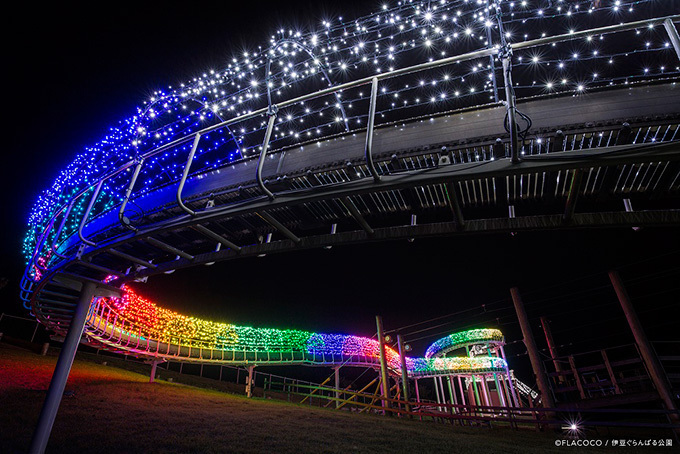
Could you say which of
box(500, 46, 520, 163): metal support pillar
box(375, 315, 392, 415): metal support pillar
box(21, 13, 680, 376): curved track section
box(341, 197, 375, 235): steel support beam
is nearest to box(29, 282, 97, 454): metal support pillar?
box(21, 13, 680, 376): curved track section

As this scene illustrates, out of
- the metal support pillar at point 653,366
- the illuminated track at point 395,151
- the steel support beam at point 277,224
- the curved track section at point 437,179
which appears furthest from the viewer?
the metal support pillar at point 653,366

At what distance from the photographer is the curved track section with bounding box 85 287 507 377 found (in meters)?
13.9

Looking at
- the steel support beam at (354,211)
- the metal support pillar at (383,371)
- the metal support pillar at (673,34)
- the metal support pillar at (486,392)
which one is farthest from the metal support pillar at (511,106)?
the metal support pillar at (486,392)

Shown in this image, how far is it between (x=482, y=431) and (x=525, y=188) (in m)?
10.5

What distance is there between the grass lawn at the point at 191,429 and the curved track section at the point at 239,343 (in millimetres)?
2917

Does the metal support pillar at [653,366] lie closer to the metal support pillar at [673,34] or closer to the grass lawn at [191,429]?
the grass lawn at [191,429]

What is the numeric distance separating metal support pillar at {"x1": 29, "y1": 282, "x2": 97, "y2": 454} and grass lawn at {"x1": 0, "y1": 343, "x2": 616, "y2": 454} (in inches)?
Answer: 21.4

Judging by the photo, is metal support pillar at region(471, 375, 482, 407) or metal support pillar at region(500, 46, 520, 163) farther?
metal support pillar at region(471, 375, 482, 407)

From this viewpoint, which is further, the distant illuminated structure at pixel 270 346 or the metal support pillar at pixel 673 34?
the distant illuminated structure at pixel 270 346

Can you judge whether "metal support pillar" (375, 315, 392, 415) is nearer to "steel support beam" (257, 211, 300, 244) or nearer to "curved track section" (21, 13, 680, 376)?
"curved track section" (21, 13, 680, 376)

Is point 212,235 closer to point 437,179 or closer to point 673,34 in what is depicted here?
point 437,179

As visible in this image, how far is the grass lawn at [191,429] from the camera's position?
595 centimetres

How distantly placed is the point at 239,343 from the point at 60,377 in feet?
46.4

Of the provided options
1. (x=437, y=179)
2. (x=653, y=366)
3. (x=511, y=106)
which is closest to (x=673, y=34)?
(x=511, y=106)
